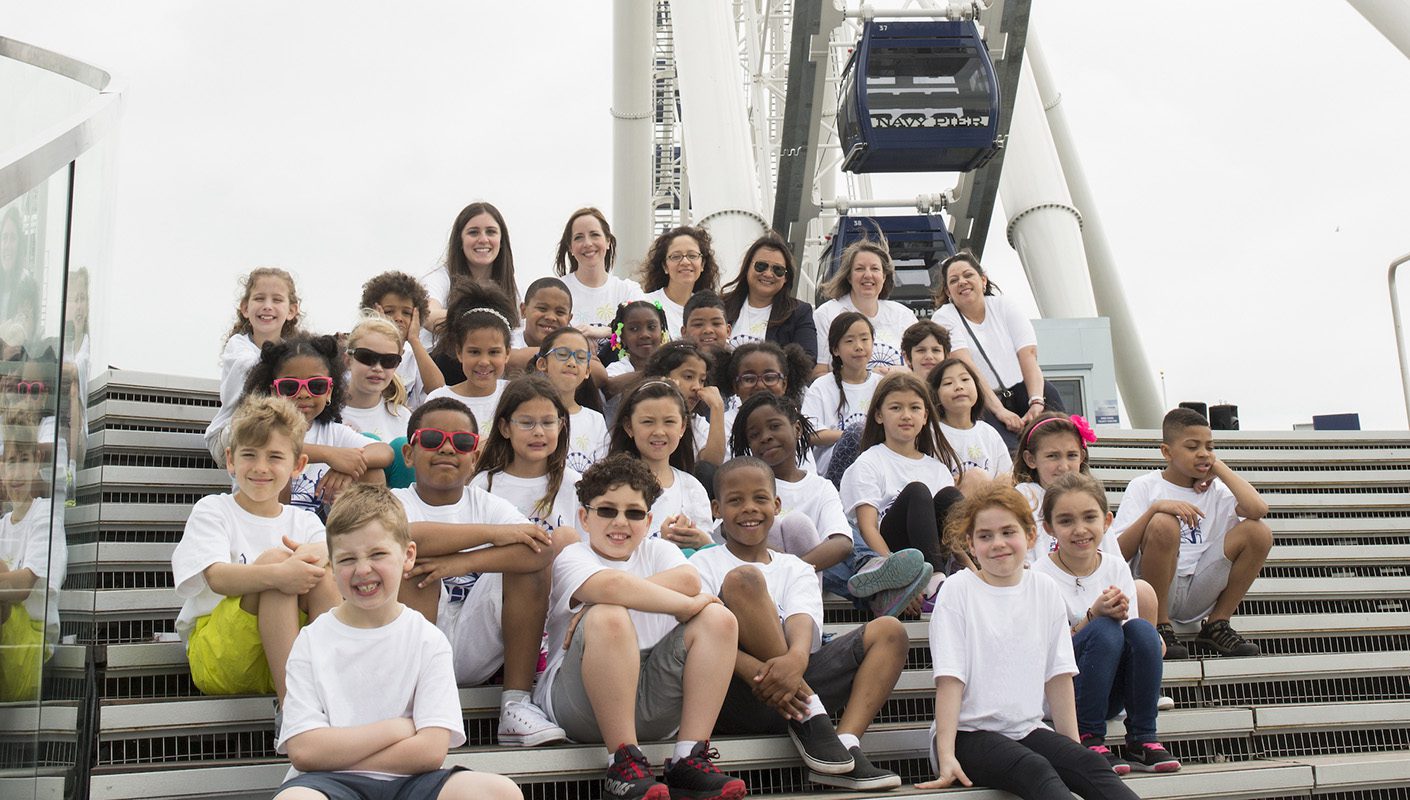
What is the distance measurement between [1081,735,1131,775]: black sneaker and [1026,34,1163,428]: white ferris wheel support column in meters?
11.1

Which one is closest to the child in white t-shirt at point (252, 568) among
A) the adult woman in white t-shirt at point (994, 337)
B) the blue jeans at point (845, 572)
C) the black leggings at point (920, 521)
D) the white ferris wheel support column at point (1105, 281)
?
the blue jeans at point (845, 572)

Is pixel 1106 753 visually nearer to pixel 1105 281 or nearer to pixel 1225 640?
pixel 1225 640

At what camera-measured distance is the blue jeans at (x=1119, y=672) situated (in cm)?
405

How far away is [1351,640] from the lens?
530cm

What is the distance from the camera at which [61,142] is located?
3.07m

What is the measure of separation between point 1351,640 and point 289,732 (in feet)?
13.2

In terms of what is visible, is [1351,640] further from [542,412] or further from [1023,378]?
[542,412]

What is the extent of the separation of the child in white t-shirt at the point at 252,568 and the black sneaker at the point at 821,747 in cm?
126

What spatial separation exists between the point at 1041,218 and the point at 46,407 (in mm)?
10922

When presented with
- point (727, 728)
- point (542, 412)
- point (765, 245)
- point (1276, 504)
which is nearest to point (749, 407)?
point (542, 412)

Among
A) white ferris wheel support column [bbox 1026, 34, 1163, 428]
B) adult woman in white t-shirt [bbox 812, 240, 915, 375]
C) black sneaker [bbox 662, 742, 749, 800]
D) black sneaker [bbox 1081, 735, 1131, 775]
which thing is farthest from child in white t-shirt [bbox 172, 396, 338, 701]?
white ferris wheel support column [bbox 1026, 34, 1163, 428]

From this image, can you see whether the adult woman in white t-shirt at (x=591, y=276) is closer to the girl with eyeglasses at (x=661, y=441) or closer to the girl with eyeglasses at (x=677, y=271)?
the girl with eyeglasses at (x=677, y=271)

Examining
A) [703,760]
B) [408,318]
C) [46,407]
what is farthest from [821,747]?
[408,318]

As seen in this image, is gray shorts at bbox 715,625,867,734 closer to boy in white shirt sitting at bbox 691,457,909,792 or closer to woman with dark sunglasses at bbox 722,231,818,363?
boy in white shirt sitting at bbox 691,457,909,792
